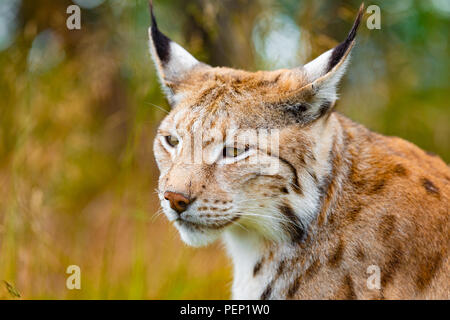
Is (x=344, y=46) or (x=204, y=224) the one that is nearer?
(x=344, y=46)

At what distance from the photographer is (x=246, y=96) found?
3221mm

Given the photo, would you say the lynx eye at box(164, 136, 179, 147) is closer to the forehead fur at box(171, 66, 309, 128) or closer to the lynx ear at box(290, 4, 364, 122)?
the forehead fur at box(171, 66, 309, 128)

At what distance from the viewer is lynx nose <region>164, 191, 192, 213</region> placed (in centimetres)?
293

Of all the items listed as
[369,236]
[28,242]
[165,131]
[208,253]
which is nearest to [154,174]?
[208,253]

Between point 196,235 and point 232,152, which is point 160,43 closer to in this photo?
point 232,152

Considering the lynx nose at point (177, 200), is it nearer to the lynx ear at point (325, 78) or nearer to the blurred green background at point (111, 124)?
the blurred green background at point (111, 124)

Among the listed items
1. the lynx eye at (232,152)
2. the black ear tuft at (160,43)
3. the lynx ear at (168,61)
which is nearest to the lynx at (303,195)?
the lynx eye at (232,152)

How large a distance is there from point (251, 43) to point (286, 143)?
2275 millimetres

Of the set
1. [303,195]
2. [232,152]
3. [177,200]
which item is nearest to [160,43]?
[232,152]

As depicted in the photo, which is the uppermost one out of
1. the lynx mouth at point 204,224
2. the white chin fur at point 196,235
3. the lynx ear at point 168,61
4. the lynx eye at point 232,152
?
the lynx ear at point 168,61

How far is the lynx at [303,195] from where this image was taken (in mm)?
2994

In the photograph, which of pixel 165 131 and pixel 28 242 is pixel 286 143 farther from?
pixel 28 242

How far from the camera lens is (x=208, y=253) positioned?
599 centimetres

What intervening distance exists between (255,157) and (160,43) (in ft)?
3.53
